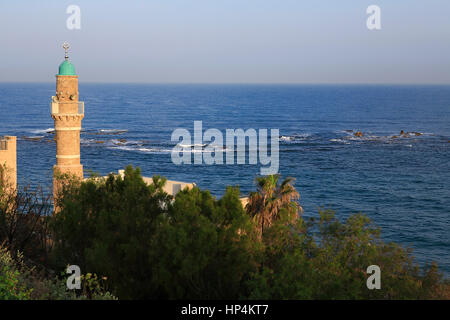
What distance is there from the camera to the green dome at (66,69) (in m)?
32.9

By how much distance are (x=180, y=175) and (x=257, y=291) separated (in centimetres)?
5341

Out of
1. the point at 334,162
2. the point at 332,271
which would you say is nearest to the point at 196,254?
the point at 332,271

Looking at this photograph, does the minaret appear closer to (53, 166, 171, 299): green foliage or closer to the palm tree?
the palm tree

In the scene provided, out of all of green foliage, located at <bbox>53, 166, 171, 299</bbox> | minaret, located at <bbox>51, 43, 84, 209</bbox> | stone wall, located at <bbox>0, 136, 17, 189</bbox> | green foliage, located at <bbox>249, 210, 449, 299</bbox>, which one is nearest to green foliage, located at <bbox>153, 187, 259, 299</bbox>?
green foliage, located at <bbox>249, 210, 449, 299</bbox>

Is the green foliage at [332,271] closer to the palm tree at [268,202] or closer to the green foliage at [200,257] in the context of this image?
the green foliage at [200,257]

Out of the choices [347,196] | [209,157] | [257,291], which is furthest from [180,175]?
[257,291]

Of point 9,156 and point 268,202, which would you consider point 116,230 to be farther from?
point 9,156

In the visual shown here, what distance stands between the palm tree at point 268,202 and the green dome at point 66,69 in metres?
14.3

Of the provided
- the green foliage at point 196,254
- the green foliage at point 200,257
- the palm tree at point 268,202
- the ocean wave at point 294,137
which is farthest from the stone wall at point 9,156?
the ocean wave at point 294,137

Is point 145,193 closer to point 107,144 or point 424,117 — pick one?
point 107,144

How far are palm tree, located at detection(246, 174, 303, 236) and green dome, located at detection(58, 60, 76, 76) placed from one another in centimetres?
1431

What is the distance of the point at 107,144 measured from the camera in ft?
293

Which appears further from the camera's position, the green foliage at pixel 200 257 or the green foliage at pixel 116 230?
the green foliage at pixel 116 230

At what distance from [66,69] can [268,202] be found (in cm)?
1543
